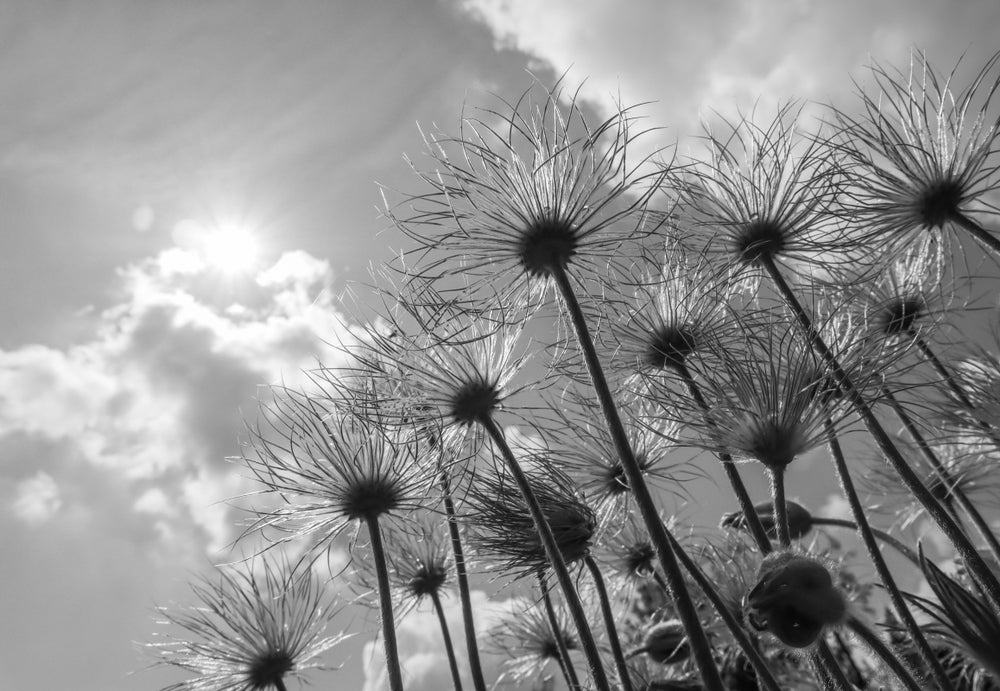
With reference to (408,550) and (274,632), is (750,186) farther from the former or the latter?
(274,632)

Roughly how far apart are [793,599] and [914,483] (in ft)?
4.15

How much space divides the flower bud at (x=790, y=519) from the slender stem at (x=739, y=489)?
1.38 ft

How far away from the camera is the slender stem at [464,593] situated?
197 inches

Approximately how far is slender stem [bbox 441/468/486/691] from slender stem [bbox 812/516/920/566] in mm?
2374

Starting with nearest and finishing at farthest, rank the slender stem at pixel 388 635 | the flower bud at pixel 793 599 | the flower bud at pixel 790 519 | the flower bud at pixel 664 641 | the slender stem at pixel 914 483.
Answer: the flower bud at pixel 793 599 < the slender stem at pixel 914 483 < the slender stem at pixel 388 635 < the flower bud at pixel 790 519 < the flower bud at pixel 664 641

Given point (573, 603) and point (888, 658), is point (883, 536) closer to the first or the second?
point (888, 658)

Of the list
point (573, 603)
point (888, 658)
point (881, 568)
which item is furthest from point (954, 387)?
point (573, 603)

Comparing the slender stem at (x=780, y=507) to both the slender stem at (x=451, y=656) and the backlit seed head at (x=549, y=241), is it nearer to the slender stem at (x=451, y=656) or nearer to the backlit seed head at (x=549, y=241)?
the backlit seed head at (x=549, y=241)

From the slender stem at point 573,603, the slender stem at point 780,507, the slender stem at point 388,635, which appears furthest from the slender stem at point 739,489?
the slender stem at point 388,635

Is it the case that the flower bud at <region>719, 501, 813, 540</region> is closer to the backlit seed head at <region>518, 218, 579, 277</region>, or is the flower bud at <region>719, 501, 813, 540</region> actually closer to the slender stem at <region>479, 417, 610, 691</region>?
the slender stem at <region>479, 417, 610, 691</region>

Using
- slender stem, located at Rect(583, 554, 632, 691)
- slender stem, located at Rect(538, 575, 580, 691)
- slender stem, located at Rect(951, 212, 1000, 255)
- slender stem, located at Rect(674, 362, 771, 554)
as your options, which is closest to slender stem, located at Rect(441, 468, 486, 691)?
slender stem, located at Rect(538, 575, 580, 691)

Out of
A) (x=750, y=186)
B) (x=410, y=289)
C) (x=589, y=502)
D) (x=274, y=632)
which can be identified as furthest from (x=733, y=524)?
(x=274, y=632)

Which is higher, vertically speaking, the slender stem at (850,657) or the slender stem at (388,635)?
the slender stem at (388,635)

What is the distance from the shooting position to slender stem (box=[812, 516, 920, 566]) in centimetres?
379
